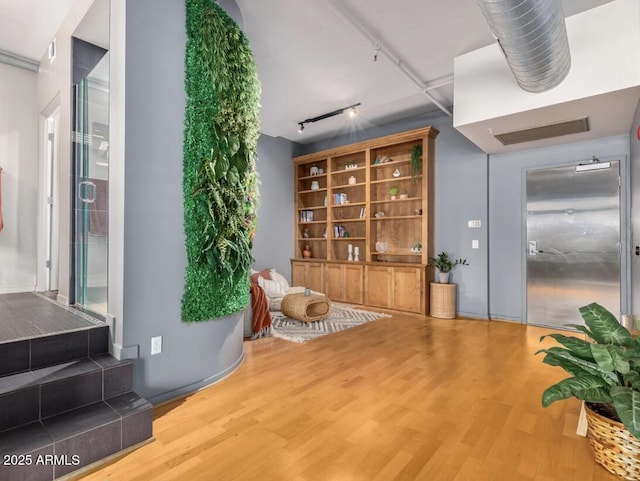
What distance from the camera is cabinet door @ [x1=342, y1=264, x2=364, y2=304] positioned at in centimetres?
591

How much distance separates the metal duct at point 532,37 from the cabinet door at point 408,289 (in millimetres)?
3088

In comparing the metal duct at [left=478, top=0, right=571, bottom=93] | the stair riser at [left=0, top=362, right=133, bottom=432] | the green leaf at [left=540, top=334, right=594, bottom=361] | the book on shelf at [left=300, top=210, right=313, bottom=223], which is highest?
the metal duct at [left=478, top=0, right=571, bottom=93]

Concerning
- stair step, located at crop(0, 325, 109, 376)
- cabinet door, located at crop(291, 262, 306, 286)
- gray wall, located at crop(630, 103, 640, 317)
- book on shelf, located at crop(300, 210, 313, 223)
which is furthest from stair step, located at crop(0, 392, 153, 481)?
book on shelf, located at crop(300, 210, 313, 223)

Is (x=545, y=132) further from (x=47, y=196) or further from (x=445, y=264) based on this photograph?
(x=47, y=196)

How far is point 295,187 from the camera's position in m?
7.09

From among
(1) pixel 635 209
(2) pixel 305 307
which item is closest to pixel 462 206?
(1) pixel 635 209

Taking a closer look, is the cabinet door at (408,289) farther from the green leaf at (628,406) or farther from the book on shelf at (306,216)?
the green leaf at (628,406)

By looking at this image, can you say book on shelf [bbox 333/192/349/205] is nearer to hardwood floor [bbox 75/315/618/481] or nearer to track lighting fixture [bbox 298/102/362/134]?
track lighting fixture [bbox 298/102/362/134]

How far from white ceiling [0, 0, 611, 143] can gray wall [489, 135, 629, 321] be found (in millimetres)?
1379

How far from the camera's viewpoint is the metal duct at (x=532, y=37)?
6.51 feet

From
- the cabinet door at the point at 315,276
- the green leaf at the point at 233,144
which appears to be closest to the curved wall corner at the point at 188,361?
the green leaf at the point at 233,144

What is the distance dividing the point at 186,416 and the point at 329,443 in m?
0.98

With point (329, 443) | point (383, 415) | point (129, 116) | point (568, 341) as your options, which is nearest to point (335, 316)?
point (383, 415)

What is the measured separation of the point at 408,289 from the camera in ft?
17.5
